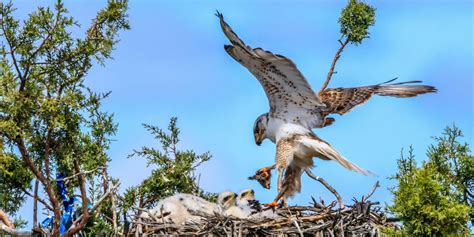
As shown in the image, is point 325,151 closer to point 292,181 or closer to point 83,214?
point 292,181

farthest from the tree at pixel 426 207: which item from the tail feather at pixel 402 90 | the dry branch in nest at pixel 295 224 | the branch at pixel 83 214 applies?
the branch at pixel 83 214

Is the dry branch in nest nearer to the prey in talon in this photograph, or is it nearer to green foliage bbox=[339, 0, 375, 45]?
the prey in talon

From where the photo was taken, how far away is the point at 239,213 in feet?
37.8

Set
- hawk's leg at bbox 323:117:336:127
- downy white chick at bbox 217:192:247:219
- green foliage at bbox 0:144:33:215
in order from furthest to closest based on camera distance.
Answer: green foliage at bbox 0:144:33:215
hawk's leg at bbox 323:117:336:127
downy white chick at bbox 217:192:247:219

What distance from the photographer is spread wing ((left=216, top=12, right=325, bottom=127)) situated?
1178 cm

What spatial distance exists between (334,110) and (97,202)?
3761 millimetres

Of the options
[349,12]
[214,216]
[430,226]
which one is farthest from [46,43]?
[430,226]

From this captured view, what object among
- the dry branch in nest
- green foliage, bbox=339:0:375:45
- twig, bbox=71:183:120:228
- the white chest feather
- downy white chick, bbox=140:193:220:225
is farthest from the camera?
green foliage, bbox=339:0:375:45

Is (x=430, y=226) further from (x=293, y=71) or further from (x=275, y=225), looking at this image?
(x=293, y=71)

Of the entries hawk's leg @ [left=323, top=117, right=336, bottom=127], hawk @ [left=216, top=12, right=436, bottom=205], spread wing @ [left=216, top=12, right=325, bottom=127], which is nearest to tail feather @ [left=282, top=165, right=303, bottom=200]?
hawk @ [left=216, top=12, right=436, bottom=205]

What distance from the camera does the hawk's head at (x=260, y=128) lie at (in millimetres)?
12641

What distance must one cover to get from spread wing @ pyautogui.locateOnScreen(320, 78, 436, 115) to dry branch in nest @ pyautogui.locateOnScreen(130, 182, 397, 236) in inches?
78.0

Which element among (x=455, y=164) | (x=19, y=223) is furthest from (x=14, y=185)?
(x=455, y=164)

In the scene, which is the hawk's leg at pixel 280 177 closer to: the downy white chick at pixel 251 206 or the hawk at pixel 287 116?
the hawk at pixel 287 116
